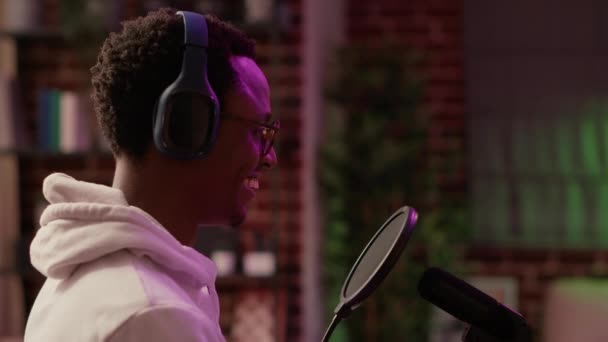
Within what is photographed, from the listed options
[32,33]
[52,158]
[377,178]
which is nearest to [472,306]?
[377,178]

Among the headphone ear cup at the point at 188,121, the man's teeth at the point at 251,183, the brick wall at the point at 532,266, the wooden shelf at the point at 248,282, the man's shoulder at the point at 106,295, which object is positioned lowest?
the brick wall at the point at 532,266

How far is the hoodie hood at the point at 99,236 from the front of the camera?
0.83 meters

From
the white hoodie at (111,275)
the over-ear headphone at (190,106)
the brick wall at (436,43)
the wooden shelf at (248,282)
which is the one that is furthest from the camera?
the brick wall at (436,43)

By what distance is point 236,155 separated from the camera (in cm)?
94

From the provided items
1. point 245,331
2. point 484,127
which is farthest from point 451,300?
point 484,127

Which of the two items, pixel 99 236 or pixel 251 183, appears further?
pixel 251 183

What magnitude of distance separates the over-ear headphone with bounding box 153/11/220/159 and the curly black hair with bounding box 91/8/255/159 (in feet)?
0.04

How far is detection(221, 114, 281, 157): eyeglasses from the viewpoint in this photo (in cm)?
95

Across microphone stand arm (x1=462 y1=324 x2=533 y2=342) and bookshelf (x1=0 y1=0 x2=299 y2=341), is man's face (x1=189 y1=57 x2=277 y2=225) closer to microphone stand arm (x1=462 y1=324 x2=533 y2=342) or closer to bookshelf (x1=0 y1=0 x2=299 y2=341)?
microphone stand arm (x1=462 y1=324 x2=533 y2=342)

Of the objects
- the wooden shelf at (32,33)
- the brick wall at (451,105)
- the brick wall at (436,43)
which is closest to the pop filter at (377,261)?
the wooden shelf at (32,33)

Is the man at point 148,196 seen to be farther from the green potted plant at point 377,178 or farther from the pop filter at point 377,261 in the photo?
the green potted plant at point 377,178

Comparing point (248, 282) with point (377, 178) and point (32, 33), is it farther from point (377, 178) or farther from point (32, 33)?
point (32, 33)

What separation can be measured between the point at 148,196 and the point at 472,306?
0.30 m

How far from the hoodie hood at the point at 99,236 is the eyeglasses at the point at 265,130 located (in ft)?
0.42
